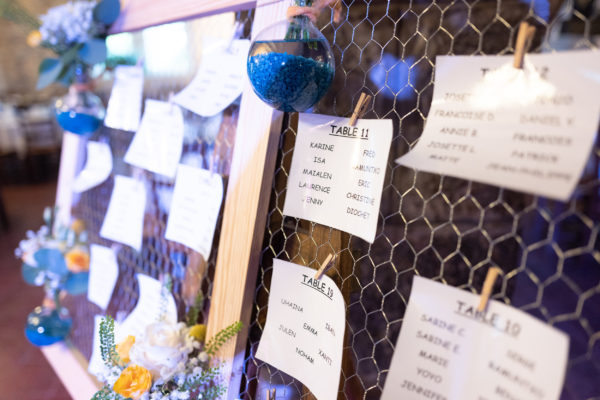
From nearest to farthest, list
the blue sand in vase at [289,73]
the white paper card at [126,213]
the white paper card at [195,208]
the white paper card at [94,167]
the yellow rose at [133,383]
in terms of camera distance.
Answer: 1. the blue sand in vase at [289,73]
2. the yellow rose at [133,383]
3. the white paper card at [195,208]
4. the white paper card at [126,213]
5. the white paper card at [94,167]

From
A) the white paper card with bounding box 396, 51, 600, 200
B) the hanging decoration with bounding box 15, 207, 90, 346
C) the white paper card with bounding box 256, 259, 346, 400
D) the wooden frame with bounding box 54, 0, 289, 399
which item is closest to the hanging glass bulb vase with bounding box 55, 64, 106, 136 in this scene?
the hanging decoration with bounding box 15, 207, 90, 346

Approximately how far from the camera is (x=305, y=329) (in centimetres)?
60

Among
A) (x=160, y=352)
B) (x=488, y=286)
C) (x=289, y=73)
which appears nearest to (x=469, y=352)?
(x=488, y=286)

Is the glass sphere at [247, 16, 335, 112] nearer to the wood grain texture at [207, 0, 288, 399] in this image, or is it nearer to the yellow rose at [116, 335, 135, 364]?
the wood grain texture at [207, 0, 288, 399]

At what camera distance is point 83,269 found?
1149 mm

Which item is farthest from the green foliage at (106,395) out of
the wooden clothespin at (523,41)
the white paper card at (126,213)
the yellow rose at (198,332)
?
the wooden clothespin at (523,41)

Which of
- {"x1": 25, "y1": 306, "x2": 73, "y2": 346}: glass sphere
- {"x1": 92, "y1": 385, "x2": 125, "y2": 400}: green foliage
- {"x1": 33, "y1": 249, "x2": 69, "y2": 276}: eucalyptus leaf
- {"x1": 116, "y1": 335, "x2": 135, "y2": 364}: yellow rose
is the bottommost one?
{"x1": 25, "y1": 306, "x2": 73, "y2": 346}: glass sphere

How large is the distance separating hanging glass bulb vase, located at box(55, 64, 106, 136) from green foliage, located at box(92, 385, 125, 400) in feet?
2.14

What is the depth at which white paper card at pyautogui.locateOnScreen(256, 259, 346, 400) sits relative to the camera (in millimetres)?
556

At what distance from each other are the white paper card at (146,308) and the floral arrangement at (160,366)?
13cm

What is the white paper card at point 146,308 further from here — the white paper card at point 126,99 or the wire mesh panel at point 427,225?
the white paper card at point 126,99

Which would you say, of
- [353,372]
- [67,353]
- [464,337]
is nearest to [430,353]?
[464,337]

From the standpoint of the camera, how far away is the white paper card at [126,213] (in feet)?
3.22

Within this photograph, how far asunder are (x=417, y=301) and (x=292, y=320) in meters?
0.20
